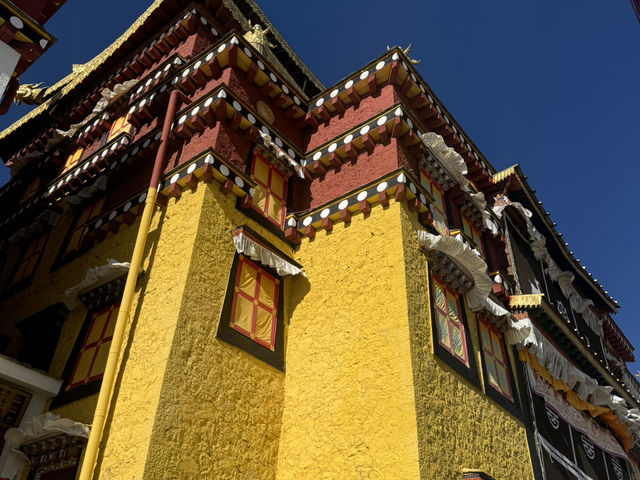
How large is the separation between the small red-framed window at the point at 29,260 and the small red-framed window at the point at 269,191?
188 inches

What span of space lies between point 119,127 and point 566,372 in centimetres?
997

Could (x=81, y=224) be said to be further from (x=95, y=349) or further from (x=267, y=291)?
(x=267, y=291)

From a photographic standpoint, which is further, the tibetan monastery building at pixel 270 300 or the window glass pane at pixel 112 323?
the window glass pane at pixel 112 323

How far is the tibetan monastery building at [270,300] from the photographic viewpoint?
6199 mm

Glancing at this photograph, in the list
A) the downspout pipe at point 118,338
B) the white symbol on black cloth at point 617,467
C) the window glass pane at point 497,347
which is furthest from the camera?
the white symbol on black cloth at point 617,467

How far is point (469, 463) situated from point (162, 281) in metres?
4.32

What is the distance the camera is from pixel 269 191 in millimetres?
8711

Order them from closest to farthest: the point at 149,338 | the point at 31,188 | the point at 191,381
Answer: the point at 191,381 → the point at 149,338 → the point at 31,188

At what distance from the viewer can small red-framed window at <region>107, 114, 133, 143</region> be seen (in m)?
10.5

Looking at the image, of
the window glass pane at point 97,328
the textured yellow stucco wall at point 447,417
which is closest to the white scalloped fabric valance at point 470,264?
the textured yellow stucco wall at point 447,417

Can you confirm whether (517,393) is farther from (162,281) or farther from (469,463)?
(162,281)

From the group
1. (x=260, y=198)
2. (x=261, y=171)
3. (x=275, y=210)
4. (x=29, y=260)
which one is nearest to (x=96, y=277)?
(x=260, y=198)

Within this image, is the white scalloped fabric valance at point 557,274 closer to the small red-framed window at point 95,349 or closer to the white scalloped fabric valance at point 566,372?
the white scalloped fabric valance at point 566,372

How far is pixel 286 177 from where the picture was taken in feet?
30.4
